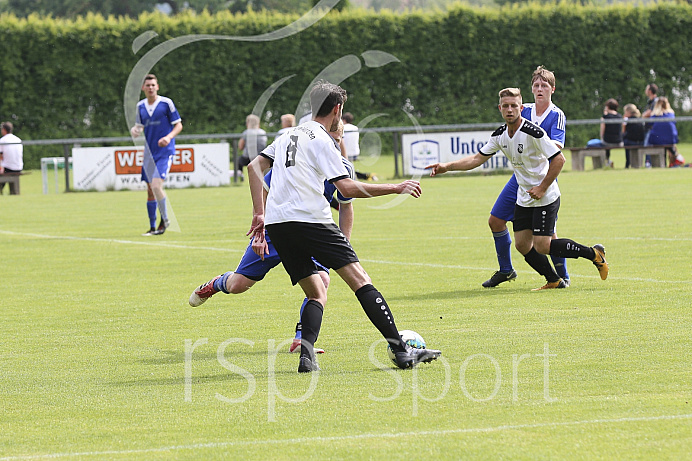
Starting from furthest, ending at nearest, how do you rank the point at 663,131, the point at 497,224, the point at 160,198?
the point at 663,131 → the point at 160,198 → the point at 497,224

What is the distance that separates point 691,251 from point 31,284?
7.31m

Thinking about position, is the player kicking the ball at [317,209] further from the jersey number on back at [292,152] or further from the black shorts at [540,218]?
the black shorts at [540,218]

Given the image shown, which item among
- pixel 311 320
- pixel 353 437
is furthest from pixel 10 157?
pixel 353 437

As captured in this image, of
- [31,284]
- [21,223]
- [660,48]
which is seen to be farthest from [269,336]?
[660,48]

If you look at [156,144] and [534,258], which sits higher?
[156,144]

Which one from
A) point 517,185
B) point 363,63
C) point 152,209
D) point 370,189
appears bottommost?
point 152,209

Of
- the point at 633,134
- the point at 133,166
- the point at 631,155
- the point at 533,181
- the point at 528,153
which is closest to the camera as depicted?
the point at 528,153

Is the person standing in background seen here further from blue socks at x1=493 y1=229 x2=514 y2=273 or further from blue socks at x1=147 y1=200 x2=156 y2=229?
blue socks at x1=493 y1=229 x2=514 y2=273

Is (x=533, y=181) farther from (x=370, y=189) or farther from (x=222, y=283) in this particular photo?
(x=370, y=189)

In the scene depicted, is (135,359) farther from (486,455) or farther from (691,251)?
(691,251)

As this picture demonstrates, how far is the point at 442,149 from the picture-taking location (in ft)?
94.7

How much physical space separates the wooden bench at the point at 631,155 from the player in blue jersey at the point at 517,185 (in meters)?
18.8

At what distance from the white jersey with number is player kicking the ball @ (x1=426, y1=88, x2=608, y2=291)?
3026 mm

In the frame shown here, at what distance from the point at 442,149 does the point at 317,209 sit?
2216 cm
